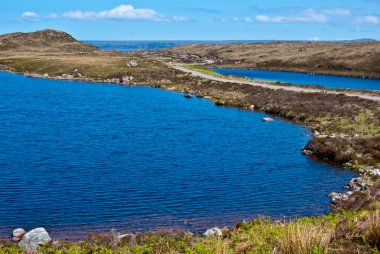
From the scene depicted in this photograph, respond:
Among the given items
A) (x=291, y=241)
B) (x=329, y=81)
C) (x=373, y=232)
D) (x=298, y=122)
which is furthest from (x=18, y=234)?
(x=329, y=81)

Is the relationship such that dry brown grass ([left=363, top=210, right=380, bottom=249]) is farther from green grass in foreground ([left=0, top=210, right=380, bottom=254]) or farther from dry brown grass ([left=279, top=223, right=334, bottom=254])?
dry brown grass ([left=279, top=223, right=334, bottom=254])

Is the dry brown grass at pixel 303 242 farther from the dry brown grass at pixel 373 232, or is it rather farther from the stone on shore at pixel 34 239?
the stone on shore at pixel 34 239

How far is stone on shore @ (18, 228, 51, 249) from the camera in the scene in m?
18.2

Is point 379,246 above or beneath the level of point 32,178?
above

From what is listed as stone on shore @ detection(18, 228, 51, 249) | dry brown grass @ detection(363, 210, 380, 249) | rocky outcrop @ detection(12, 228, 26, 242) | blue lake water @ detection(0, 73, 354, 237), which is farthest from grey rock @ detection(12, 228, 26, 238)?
dry brown grass @ detection(363, 210, 380, 249)

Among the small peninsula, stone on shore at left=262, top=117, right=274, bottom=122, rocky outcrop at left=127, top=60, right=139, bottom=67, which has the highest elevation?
rocky outcrop at left=127, top=60, right=139, bottom=67

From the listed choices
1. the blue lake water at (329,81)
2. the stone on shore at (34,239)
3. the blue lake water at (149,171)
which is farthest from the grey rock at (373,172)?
the blue lake water at (329,81)

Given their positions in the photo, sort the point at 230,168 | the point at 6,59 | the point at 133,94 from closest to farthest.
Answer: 1. the point at 230,168
2. the point at 133,94
3. the point at 6,59

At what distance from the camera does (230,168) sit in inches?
1316

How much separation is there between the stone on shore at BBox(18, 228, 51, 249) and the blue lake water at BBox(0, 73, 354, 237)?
6.17 ft

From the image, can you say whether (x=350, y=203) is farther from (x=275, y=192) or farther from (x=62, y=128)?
(x=62, y=128)

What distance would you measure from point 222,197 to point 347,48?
184 m

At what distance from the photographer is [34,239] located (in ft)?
61.7

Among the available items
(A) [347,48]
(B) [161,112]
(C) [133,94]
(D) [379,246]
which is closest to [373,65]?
(A) [347,48]
